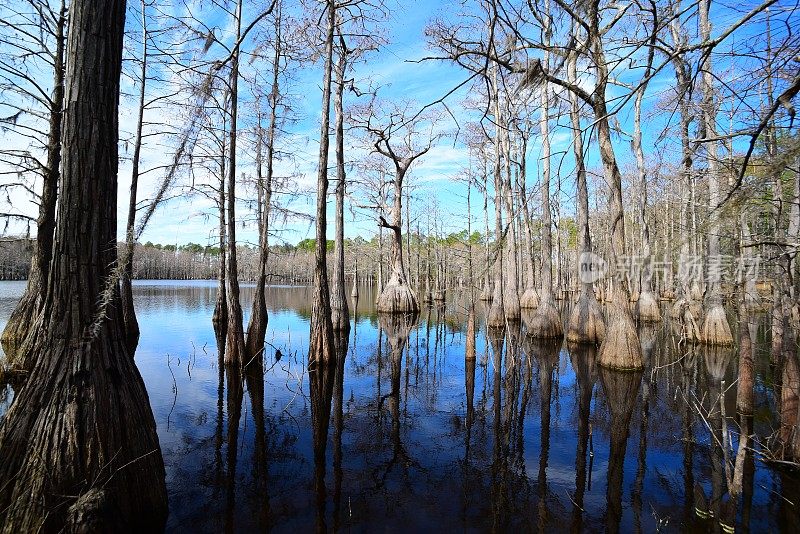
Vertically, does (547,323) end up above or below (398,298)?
below

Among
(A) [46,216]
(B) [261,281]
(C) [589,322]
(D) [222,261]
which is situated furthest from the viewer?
(D) [222,261]

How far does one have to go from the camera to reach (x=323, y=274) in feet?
29.8

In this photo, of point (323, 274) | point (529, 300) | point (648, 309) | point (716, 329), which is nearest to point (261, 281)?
point (323, 274)

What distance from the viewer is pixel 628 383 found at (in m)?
7.85

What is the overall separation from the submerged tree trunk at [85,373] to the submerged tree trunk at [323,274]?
5613 millimetres

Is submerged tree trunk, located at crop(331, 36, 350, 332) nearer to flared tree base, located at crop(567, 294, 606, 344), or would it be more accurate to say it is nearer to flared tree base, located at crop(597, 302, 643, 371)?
flared tree base, located at crop(567, 294, 606, 344)

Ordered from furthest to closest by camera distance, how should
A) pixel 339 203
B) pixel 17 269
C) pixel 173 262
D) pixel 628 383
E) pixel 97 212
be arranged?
1. pixel 173 262
2. pixel 17 269
3. pixel 339 203
4. pixel 628 383
5. pixel 97 212

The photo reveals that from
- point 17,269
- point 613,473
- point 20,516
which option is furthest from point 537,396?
point 17,269

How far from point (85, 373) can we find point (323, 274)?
6.25m

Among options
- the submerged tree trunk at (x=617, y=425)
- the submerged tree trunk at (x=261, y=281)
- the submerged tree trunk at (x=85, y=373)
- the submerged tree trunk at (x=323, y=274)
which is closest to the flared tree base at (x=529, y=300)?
the submerged tree trunk at (x=617, y=425)

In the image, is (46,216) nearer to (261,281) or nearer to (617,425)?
(261,281)

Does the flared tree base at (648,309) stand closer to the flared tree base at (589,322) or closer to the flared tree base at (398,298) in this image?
the flared tree base at (589,322)

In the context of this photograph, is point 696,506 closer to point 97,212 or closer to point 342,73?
point 97,212

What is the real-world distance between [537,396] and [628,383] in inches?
81.9
